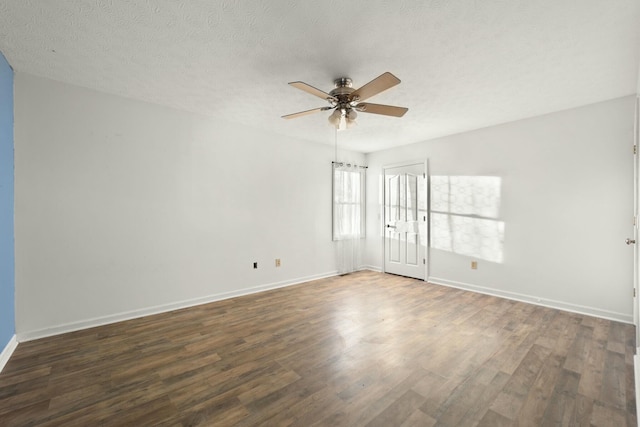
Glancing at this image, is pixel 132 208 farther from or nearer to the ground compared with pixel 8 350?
farther from the ground

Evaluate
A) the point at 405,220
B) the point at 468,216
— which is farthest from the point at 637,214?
the point at 405,220

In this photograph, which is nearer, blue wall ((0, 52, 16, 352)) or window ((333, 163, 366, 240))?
blue wall ((0, 52, 16, 352))

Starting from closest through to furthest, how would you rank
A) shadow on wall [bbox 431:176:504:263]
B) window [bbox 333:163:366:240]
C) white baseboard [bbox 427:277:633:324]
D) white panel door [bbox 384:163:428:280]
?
white baseboard [bbox 427:277:633:324] < shadow on wall [bbox 431:176:504:263] < white panel door [bbox 384:163:428:280] < window [bbox 333:163:366:240]

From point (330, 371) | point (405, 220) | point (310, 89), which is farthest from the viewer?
point (405, 220)

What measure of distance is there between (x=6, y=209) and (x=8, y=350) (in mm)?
1190

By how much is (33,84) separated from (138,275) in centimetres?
212

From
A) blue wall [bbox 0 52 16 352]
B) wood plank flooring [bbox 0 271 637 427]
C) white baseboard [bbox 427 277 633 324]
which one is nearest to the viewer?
wood plank flooring [bbox 0 271 637 427]

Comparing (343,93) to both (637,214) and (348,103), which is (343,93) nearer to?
(348,103)

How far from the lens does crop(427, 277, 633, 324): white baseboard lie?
121 inches

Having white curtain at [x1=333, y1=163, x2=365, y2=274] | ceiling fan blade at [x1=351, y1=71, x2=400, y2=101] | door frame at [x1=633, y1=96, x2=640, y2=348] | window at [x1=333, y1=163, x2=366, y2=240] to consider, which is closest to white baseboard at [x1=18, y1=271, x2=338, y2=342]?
white curtain at [x1=333, y1=163, x2=365, y2=274]

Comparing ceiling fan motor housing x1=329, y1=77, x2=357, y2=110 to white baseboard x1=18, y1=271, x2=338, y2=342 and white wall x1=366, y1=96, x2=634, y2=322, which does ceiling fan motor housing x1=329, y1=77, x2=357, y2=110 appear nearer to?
white wall x1=366, y1=96, x2=634, y2=322

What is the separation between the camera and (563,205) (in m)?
3.44

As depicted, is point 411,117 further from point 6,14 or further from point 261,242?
point 6,14

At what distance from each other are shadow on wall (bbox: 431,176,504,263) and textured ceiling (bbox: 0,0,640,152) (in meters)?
1.29
